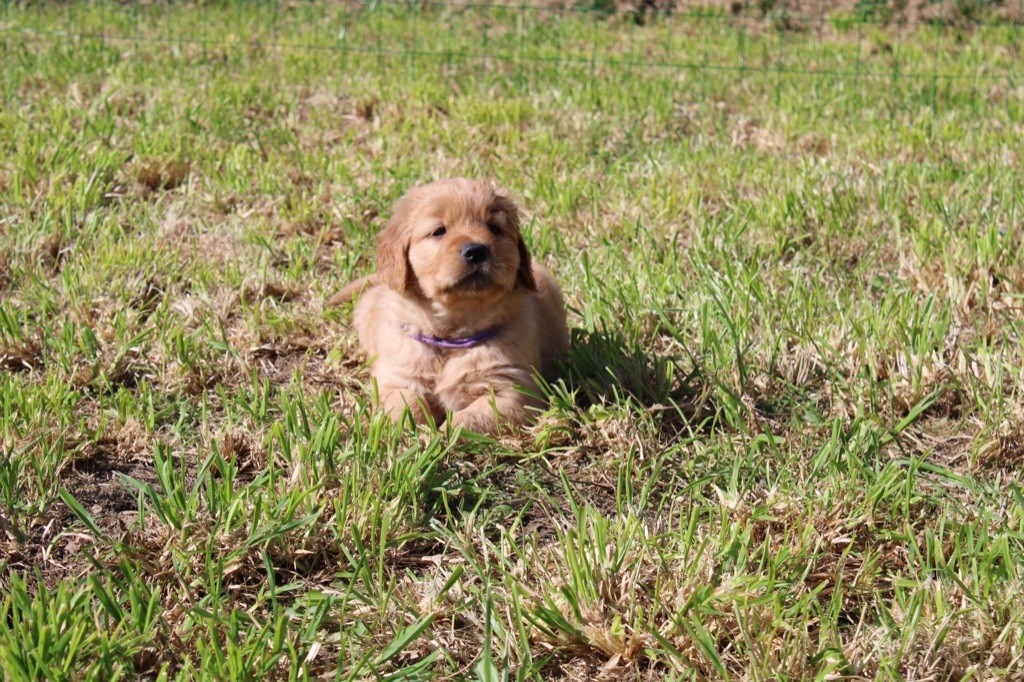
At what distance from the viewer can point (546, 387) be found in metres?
3.19

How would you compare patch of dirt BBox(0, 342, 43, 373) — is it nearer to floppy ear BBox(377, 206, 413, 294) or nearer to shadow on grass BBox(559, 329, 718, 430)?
floppy ear BBox(377, 206, 413, 294)

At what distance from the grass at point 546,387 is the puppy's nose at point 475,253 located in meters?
0.46

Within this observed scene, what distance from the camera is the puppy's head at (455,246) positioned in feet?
9.84

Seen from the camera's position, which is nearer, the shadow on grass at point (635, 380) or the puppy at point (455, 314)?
the puppy at point (455, 314)

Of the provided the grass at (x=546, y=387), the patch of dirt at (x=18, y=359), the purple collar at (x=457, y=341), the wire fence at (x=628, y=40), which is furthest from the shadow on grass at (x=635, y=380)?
the wire fence at (x=628, y=40)

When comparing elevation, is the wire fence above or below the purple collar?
above

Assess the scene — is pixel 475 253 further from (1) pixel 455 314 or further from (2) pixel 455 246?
(1) pixel 455 314

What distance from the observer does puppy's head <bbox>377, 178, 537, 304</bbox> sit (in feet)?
9.84

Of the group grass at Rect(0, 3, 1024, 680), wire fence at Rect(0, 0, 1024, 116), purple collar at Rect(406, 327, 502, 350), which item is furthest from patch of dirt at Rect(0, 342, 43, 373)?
wire fence at Rect(0, 0, 1024, 116)

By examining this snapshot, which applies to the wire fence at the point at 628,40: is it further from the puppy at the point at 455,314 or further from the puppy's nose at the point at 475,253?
the puppy's nose at the point at 475,253

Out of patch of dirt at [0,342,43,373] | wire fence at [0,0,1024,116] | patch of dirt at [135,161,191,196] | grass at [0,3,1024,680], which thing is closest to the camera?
grass at [0,3,1024,680]

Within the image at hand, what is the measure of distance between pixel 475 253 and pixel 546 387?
47 cm

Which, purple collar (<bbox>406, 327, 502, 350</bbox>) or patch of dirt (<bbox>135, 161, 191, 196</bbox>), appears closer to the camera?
purple collar (<bbox>406, 327, 502, 350</bbox>)

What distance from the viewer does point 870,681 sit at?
209cm
